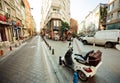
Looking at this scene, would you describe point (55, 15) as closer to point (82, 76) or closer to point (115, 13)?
point (115, 13)

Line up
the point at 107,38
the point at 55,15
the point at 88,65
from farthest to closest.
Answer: the point at 55,15 → the point at 107,38 → the point at 88,65

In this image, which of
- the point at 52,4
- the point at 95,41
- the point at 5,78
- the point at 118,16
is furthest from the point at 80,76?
the point at 52,4

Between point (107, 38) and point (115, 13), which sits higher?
point (115, 13)

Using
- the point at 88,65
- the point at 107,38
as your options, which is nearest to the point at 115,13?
the point at 107,38

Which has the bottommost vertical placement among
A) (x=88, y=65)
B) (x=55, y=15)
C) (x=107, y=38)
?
(x=88, y=65)

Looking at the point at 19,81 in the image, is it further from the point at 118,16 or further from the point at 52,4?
the point at 52,4

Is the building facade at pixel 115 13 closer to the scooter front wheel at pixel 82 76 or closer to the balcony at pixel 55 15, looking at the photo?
the balcony at pixel 55 15

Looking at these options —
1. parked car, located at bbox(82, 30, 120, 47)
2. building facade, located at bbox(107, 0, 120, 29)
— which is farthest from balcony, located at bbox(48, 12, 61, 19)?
parked car, located at bbox(82, 30, 120, 47)

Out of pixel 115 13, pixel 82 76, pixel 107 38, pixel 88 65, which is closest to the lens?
pixel 88 65

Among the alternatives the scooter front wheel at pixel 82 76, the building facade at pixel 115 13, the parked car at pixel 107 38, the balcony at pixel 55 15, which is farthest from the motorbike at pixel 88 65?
the balcony at pixel 55 15

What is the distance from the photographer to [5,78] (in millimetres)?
4352

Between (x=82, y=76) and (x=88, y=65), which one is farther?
(x=82, y=76)

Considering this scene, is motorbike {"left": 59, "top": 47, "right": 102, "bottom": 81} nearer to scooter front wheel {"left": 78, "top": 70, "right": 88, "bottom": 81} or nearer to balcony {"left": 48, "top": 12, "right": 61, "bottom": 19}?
scooter front wheel {"left": 78, "top": 70, "right": 88, "bottom": 81}

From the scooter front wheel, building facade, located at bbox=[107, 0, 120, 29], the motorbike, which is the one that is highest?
building facade, located at bbox=[107, 0, 120, 29]
